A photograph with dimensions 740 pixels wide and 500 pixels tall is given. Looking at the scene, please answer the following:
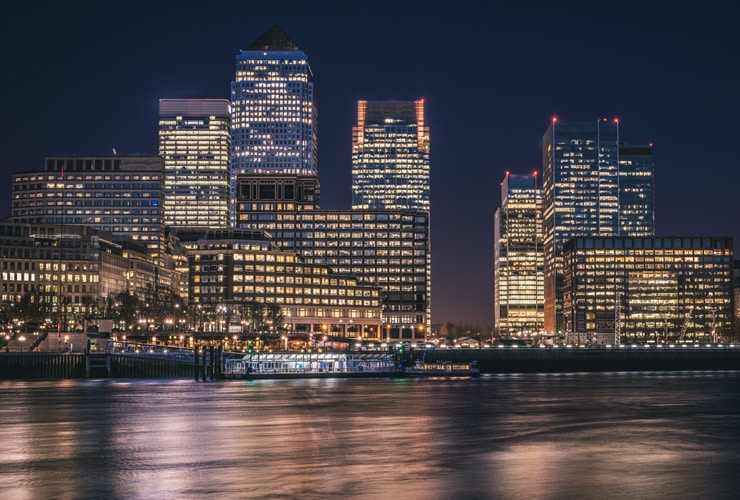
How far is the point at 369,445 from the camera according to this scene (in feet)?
191

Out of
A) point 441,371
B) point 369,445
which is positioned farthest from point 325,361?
point 369,445

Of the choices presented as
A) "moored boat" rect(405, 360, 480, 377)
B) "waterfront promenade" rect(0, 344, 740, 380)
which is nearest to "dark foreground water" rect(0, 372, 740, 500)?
"waterfront promenade" rect(0, 344, 740, 380)

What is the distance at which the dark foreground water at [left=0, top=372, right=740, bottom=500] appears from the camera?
1722 inches

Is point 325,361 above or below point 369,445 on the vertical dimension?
below

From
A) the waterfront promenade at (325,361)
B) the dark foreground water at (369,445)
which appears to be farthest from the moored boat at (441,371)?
the dark foreground water at (369,445)

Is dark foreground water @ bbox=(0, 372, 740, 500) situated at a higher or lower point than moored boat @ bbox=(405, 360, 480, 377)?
higher

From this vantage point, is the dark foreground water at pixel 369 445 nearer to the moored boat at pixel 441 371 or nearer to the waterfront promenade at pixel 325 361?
the waterfront promenade at pixel 325 361

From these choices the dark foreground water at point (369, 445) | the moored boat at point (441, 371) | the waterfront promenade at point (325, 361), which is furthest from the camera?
the moored boat at point (441, 371)

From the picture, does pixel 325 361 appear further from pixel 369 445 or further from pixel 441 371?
pixel 369 445

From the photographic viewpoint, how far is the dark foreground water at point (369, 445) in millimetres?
43750

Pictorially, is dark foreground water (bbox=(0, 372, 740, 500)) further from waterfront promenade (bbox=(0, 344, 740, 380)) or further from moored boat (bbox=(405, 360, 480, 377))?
moored boat (bbox=(405, 360, 480, 377))

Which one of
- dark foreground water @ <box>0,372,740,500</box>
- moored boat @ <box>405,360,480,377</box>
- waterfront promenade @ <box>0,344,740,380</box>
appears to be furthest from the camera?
moored boat @ <box>405,360,480,377</box>

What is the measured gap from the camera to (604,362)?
18938cm

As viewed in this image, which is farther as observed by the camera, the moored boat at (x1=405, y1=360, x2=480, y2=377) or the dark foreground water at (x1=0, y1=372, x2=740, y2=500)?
the moored boat at (x1=405, y1=360, x2=480, y2=377)
